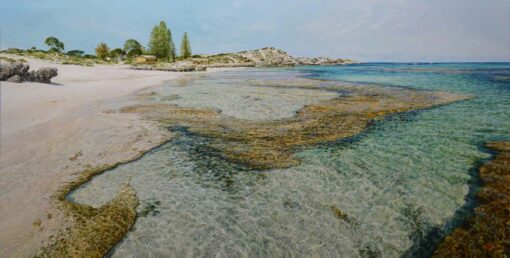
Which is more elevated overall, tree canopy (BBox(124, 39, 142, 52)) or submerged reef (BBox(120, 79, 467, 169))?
tree canopy (BBox(124, 39, 142, 52))

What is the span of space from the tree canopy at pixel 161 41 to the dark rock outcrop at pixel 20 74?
290 feet

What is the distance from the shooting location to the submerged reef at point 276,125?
508 inches

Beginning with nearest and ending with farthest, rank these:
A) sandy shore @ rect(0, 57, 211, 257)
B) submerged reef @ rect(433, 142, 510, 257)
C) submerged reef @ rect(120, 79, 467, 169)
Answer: submerged reef @ rect(433, 142, 510, 257) → sandy shore @ rect(0, 57, 211, 257) → submerged reef @ rect(120, 79, 467, 169)

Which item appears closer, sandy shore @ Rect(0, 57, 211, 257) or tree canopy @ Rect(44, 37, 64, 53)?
sandy shore @ Rect(0, 57, 211, 257)

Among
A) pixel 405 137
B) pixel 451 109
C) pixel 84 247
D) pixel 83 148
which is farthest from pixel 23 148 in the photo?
pixel 451 109

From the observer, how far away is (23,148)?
41.5ft

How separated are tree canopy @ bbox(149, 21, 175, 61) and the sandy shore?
313 ft

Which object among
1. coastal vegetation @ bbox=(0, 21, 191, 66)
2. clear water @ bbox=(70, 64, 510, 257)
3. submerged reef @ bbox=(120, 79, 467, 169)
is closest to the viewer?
clear water @ bbox=(70, 64, 510, 257)

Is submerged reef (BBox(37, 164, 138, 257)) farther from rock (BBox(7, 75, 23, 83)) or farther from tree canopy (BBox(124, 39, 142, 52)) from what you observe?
tree canopy (BBox(124, 39, 142, 52))

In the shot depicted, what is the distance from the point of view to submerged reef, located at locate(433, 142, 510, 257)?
267 inches

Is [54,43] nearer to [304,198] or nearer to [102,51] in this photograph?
[102,51]

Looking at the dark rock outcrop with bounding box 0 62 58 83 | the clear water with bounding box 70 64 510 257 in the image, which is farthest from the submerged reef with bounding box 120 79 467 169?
the dark rock outcrop with bounding box 0 62 58 83

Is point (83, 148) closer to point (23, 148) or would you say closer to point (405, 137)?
point (23, 148)

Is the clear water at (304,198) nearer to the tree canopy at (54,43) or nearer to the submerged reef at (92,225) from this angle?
the submerged reef at (92,225)
